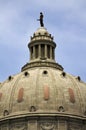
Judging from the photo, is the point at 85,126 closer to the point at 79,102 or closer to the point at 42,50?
the point at 79,102

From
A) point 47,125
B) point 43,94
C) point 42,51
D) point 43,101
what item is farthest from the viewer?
point 42,51

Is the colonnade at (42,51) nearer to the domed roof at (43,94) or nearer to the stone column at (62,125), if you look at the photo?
the domed roof at (43,94)

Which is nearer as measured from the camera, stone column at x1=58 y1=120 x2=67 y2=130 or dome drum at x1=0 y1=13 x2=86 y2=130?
stone column at x1=58 y1=120 x2=67 y2=130

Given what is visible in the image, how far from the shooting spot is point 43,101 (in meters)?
117

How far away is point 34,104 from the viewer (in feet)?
384

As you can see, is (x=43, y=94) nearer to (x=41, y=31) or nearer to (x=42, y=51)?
(x=42, y=51)

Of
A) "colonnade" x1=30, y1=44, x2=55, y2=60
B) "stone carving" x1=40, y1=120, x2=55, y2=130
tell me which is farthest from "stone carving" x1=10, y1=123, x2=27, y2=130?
"colonnade" x1=30, y1=44, x2=55, y2=60

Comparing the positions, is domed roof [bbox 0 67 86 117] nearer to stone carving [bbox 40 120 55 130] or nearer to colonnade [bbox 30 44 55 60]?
stone carving [bbox 40 120 55 130]

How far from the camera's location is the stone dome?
378ft

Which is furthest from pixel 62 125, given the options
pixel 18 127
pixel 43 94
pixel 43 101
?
pixel 18 127

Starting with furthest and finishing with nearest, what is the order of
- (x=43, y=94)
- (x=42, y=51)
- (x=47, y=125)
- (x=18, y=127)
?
(x=42, y=51), (x=43, y=94), (x=18, y=127), (x=47, y=125)

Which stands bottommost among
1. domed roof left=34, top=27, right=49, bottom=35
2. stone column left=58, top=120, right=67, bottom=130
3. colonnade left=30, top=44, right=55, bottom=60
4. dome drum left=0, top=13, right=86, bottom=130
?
stone column left=58, top=120, right=67, bottom=130

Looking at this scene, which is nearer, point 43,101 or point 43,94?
point 43,101

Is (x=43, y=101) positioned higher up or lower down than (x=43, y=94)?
lower down
